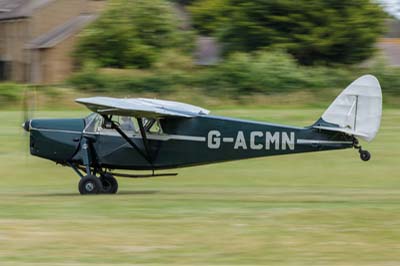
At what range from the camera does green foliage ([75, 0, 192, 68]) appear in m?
50.3

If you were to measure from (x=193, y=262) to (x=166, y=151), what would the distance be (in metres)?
8.32

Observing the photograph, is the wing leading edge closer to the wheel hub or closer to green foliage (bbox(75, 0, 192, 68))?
the wheel hub

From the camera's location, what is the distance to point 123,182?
22078 millimetres

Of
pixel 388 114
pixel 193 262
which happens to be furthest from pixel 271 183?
pixel 388 114

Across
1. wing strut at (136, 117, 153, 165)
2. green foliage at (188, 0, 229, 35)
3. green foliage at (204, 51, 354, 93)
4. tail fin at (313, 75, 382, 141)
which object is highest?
green foliage at (188, 0, 229, 35)

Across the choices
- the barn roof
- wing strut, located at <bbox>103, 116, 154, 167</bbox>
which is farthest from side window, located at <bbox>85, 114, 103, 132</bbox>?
the barn roof

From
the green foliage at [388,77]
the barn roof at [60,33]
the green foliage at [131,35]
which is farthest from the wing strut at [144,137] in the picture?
the barn roof at [60,33]

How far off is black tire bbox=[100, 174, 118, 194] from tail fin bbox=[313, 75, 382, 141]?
13.5 ft

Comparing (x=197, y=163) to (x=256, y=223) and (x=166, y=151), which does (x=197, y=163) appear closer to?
(x=166, y=151)

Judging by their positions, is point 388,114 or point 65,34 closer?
point 388,114

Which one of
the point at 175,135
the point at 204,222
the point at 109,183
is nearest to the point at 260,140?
the point at 175,135

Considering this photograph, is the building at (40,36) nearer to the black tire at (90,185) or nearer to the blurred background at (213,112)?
the blurred background at (213,112)

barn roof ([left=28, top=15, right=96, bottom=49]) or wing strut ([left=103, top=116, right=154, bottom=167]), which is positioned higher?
barn roof ([left=28, top=15, right=96, bottom=49])

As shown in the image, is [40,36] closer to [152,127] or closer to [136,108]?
[152,127]
